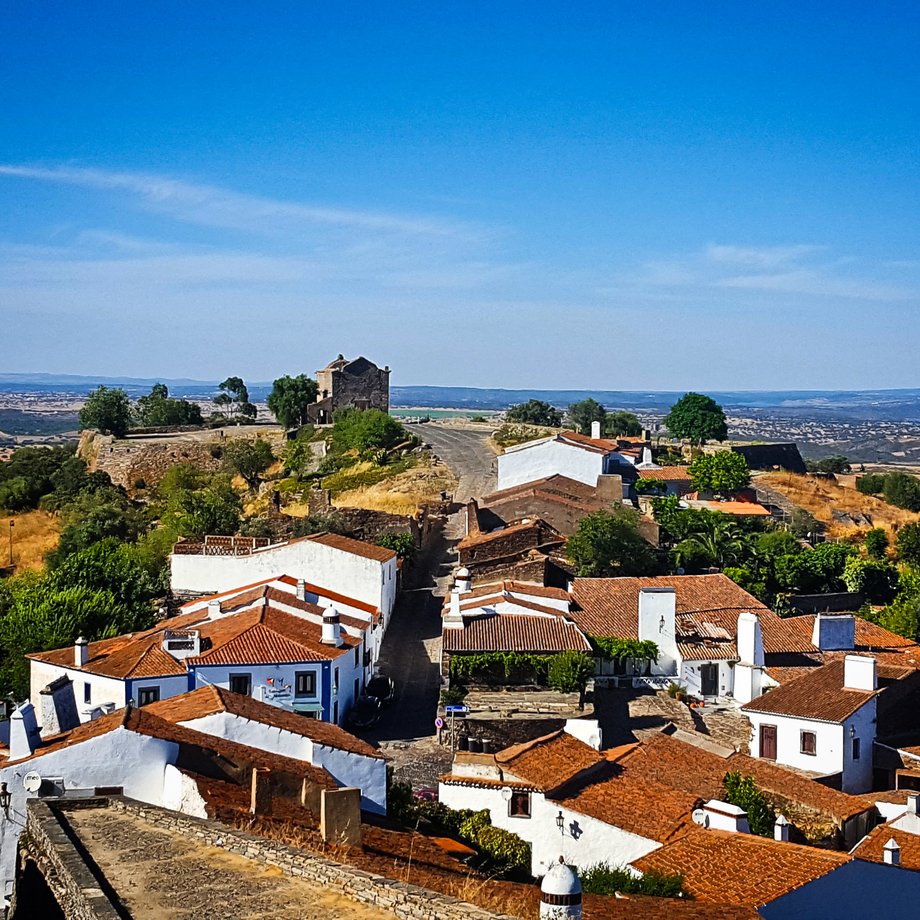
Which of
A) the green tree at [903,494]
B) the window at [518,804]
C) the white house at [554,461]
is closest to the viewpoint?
the window at [518,804]

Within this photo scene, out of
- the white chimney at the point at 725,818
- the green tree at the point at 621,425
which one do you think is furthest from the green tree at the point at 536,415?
the white chimney at the point at 725,818

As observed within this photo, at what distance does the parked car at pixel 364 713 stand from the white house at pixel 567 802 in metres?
6.61

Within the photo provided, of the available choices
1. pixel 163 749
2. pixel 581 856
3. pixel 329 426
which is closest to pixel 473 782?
pixel 581 856

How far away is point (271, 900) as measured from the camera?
9750 mm

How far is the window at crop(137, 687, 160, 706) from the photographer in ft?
86.8

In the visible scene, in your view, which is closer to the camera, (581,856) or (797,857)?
(797,857)

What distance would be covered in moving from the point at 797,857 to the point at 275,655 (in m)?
13.9

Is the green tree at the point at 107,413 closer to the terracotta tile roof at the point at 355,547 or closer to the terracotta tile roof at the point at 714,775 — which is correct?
the terracotta tile roof at the point at 355,547

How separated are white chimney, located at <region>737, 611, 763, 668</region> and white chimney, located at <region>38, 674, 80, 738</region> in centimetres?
1617

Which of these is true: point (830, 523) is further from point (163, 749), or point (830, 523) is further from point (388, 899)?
point (388, 899)

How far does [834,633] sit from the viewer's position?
3394 centimetres

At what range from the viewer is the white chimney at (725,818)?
19031 mm

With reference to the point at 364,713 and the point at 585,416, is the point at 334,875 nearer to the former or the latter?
the point at 364,713

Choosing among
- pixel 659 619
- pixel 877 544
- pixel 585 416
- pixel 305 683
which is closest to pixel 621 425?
pixel 585 416
